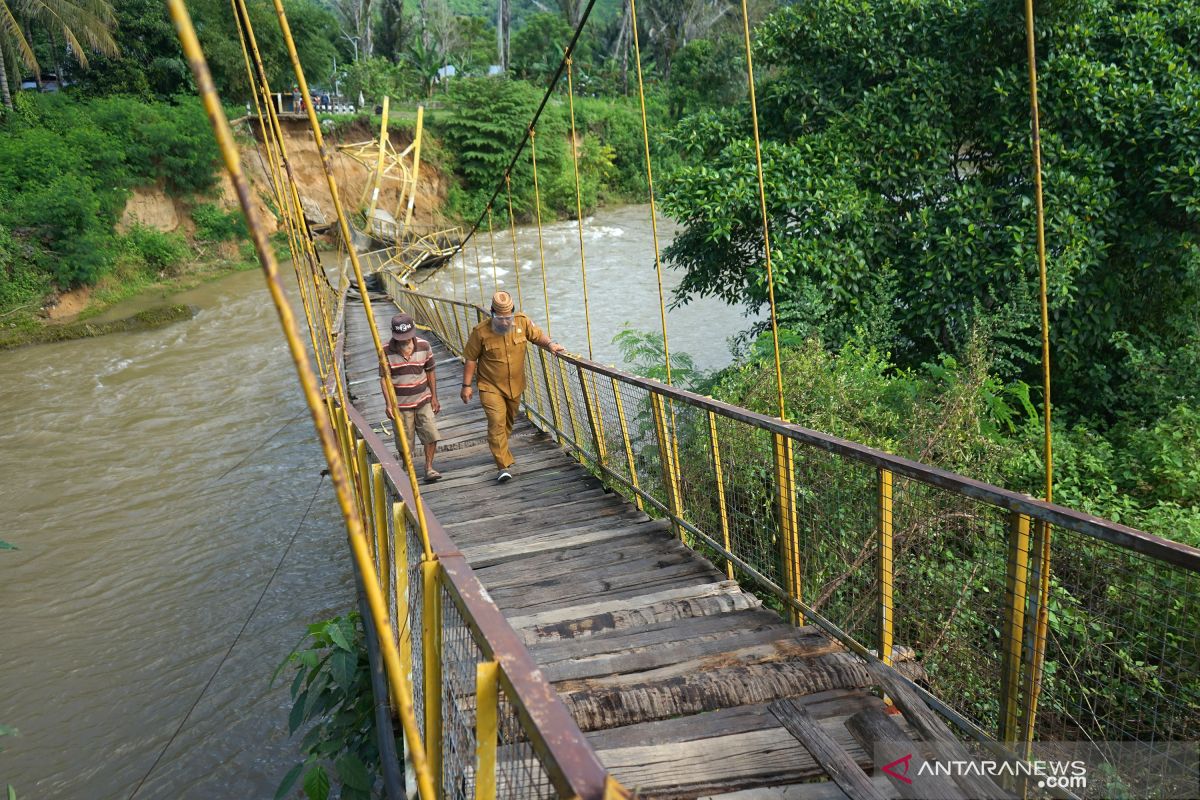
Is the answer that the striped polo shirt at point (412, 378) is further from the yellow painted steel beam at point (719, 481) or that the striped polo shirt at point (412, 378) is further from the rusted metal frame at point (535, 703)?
the rusted metal frame at point (535, 703)

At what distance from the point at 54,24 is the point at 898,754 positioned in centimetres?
2456

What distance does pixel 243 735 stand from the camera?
4867 millimetres

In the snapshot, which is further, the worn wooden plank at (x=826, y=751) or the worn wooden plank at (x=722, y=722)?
the worn wooden plank at (x=722, y=722)

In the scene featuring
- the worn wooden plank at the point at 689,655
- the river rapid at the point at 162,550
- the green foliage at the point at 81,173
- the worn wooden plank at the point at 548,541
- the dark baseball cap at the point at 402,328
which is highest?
the green foliage at the point at 81,173

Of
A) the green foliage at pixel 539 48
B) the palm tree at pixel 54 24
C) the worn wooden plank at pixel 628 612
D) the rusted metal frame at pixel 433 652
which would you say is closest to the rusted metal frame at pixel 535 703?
the rusted metal frame at pixel 433 652

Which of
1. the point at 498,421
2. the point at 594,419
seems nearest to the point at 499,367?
the point at 498,421

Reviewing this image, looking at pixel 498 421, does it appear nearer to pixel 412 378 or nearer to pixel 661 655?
pixel 412 378

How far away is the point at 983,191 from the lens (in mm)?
6676

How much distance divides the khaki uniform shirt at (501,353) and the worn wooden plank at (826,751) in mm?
3111

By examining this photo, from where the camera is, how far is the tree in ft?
20.6

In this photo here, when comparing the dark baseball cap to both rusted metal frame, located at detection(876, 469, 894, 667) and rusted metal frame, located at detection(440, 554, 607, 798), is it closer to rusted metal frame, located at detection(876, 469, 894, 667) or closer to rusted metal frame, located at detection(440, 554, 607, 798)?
rusted metal frame, located at detection(876, 469, 894, 667)

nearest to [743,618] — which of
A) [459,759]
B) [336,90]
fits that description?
[459,759]

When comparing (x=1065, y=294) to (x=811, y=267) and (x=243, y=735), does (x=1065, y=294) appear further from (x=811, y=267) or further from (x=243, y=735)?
(x=243, y=735)

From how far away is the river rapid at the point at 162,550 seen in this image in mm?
4863
